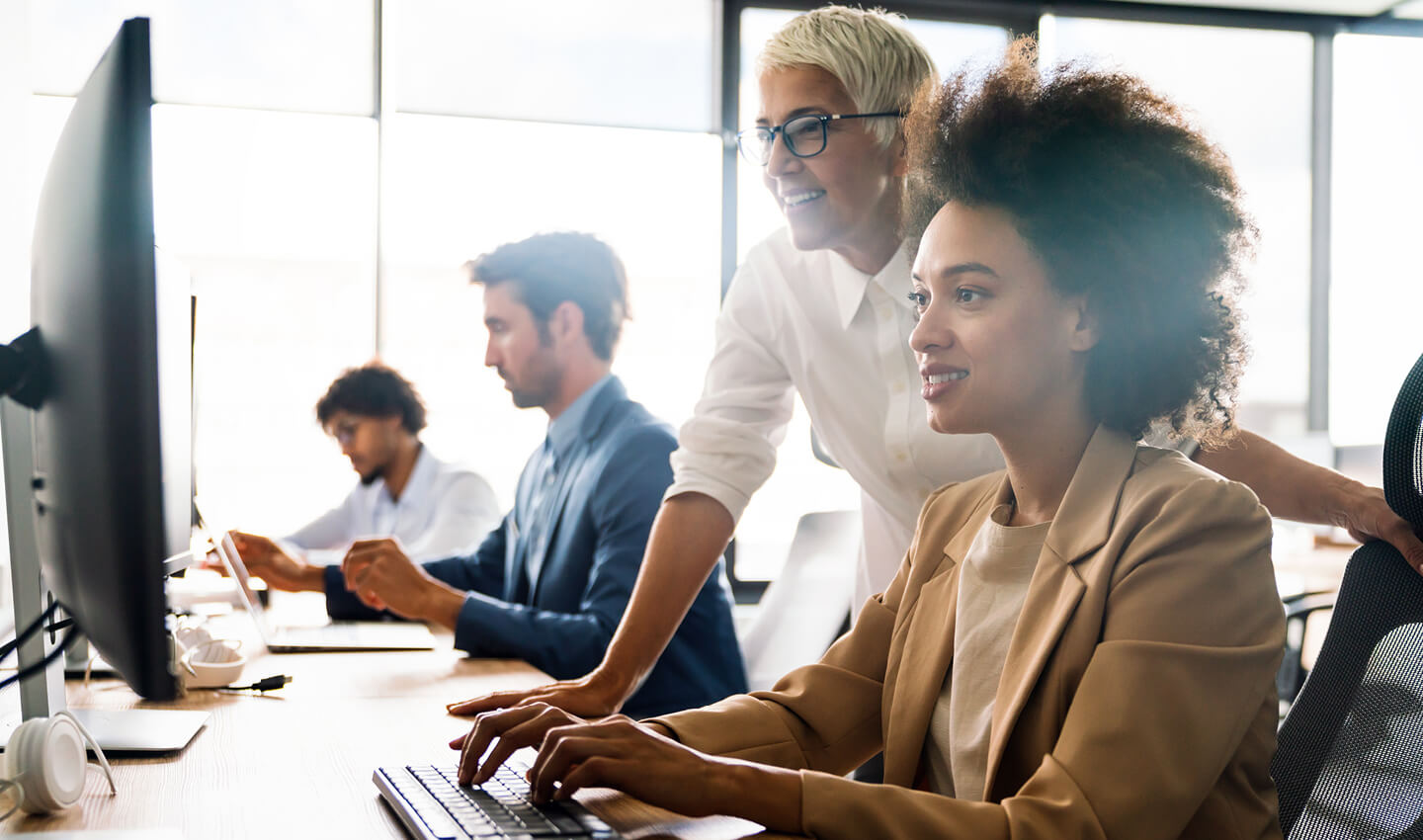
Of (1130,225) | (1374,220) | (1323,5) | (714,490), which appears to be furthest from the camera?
(1374,220)

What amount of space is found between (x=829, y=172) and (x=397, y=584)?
1.00m

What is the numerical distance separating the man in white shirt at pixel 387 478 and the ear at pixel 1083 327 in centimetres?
238

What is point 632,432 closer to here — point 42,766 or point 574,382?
point 574,382

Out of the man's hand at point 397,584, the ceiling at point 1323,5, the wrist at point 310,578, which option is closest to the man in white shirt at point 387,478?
the wrist at point 310,578

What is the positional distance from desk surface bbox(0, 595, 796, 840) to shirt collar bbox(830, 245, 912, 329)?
722 millimetres

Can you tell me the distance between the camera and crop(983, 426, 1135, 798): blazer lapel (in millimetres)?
1026

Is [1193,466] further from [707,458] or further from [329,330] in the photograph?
[329,330]

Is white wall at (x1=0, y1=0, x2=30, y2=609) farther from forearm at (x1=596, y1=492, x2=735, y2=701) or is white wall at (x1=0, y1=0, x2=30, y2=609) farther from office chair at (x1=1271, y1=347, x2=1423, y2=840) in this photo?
office chair at (x1=1271, y1=347, x2=1423, y2=840)

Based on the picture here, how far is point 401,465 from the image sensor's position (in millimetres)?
3605

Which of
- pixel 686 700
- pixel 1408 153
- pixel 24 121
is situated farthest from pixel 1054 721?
pixel 1408 153

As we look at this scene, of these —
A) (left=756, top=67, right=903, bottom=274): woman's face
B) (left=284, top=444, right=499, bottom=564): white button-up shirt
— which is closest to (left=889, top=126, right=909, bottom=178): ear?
(left=756, top=67, right=903, bottom=274): woman's face

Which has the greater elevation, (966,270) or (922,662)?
(966,270)

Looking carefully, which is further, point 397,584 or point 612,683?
point 397,584

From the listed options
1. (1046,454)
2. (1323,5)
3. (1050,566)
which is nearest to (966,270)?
(1046,454)
